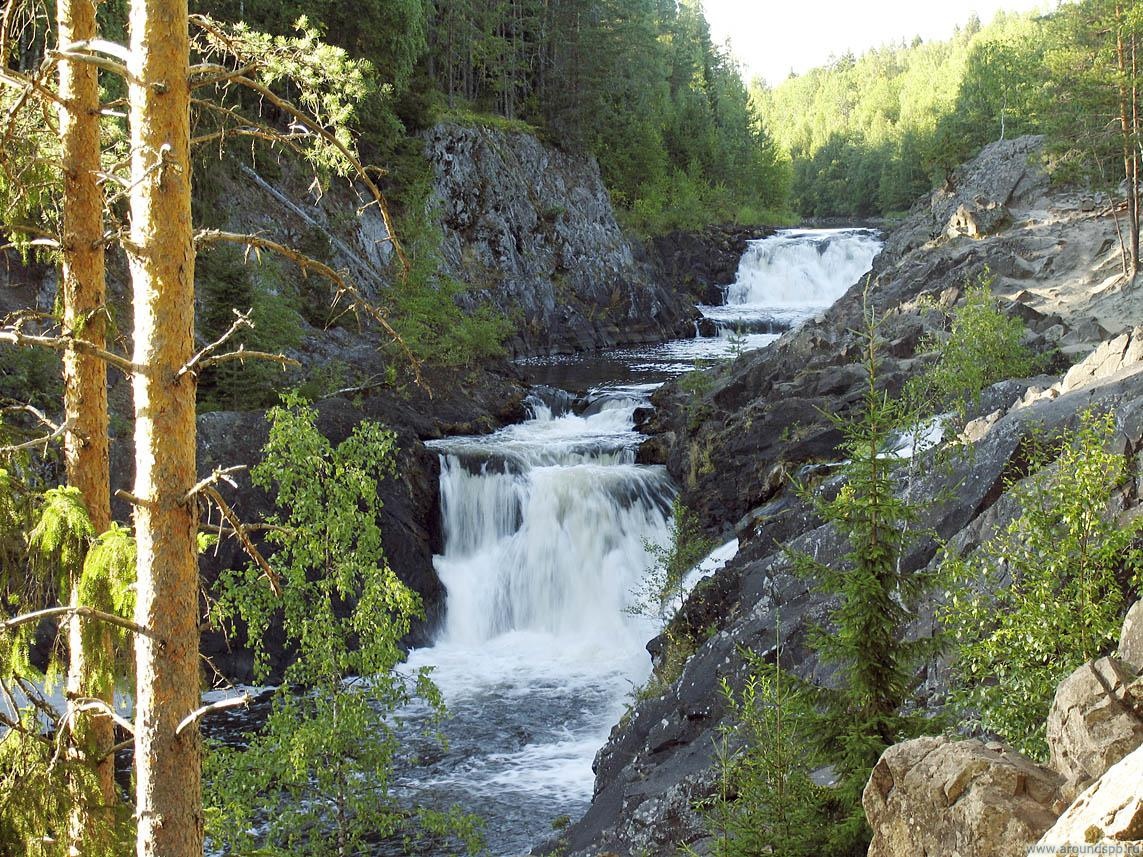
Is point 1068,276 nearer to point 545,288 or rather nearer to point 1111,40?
point 1111,40

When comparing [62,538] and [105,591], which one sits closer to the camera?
[105,591]

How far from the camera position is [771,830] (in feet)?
21.7

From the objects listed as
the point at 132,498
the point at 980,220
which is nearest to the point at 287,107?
the point at 132,498

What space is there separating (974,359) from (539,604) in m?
Result: 8.92

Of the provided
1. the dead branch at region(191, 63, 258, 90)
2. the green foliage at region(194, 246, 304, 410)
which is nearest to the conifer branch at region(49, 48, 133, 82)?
the dead branch at region(191, 63, 258, 90)

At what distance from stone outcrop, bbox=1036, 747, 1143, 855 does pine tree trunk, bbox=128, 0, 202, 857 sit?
3.96 meters

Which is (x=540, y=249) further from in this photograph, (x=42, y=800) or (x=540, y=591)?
(x=42, y=800)

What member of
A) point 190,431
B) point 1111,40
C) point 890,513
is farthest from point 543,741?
point 1111,40

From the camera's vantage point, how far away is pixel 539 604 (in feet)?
62.1

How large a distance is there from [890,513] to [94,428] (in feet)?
16.9

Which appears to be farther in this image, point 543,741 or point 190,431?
point 543,741

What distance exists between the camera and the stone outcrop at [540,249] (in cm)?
3575

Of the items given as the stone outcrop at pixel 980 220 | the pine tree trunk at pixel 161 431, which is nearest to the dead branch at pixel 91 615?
the pine tree trunk at pixel 161 431

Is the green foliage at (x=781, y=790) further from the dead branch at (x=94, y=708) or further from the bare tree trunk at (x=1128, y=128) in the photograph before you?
the bare tree trunk at (x=1128, y=128)
